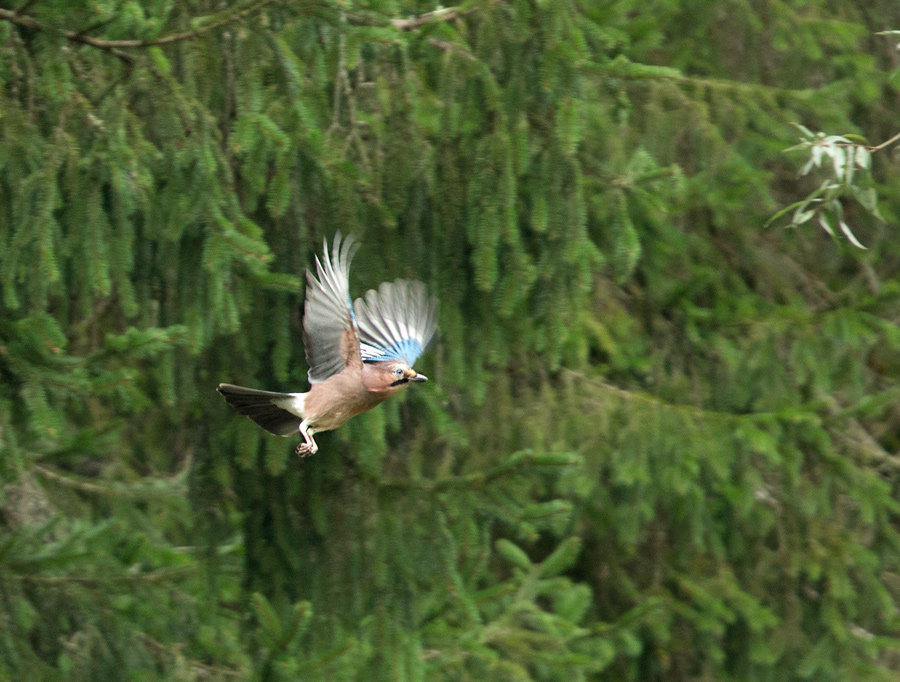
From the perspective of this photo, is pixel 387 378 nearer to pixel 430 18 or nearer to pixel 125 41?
pixel 125 41

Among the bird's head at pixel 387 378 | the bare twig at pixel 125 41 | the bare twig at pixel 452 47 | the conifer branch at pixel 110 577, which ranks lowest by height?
the conifer branch at pixel 110 577

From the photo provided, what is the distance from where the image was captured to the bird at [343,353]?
3.63 m

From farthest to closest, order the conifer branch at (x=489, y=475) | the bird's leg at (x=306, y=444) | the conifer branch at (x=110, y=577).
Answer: the conifer branch at (x=110, y=577) → the conifer branch at (x=489, y=475) → the bird's leg at (x=306, y=444)

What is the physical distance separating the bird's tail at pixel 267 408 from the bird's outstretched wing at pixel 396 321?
31 centimetres

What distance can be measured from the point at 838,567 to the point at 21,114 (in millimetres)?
5735

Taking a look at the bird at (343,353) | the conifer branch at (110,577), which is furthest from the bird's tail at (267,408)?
the conifer branch at (110,577)

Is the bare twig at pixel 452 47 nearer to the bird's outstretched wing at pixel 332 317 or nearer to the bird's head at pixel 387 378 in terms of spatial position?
the bird's outstretched wing at pixel 332 317

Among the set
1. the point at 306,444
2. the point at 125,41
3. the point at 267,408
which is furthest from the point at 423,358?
the point at 125,41

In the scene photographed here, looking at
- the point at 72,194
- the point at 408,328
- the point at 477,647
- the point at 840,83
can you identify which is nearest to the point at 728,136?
the point at 840,83

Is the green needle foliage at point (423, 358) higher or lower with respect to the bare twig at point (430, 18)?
lower

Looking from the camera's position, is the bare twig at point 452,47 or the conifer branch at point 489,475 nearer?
the bare twig at point 452,47

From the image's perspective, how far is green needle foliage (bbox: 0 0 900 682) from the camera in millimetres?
3908

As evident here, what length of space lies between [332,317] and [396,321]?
1.29 ft

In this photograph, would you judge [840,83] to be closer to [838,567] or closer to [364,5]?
[838,567]
